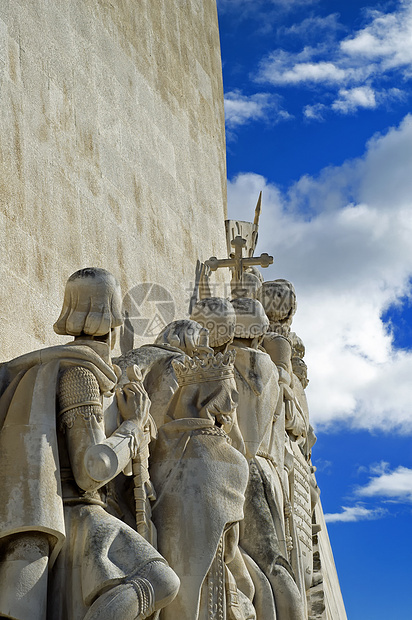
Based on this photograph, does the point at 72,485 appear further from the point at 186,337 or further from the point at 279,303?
the point at 279,303

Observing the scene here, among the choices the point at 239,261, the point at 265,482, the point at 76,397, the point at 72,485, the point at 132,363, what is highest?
the point at 239,261

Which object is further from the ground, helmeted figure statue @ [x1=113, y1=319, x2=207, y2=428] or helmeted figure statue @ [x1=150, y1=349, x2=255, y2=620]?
helmeted figure statue @ [x1=113, y1=319, x2=207, y2=428]

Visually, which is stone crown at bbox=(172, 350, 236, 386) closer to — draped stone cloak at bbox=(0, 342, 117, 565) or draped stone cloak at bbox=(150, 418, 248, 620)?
draped stone cloak at bbox=(150, 418, 248, 620)

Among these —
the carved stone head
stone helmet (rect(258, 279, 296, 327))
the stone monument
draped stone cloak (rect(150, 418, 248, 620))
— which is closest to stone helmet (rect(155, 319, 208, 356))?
the stone monument

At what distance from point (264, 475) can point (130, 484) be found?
66.9 inches

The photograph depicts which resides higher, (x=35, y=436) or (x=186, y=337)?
(x=186, y=337)

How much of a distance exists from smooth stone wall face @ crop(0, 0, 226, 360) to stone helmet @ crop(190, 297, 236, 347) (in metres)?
0.85

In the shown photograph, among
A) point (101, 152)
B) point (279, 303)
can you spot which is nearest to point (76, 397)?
point (101, 152)

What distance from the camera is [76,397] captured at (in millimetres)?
4203

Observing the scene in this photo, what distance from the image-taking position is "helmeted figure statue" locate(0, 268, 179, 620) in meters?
3.89

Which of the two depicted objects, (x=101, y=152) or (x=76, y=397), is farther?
(x=101, y=152)

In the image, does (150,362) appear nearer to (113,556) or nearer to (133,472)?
(133,472)

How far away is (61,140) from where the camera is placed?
6.39 meters

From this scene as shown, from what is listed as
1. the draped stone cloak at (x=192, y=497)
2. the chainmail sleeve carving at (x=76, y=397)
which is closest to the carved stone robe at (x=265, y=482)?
the draped stone cloak at (x=192, y=497)
